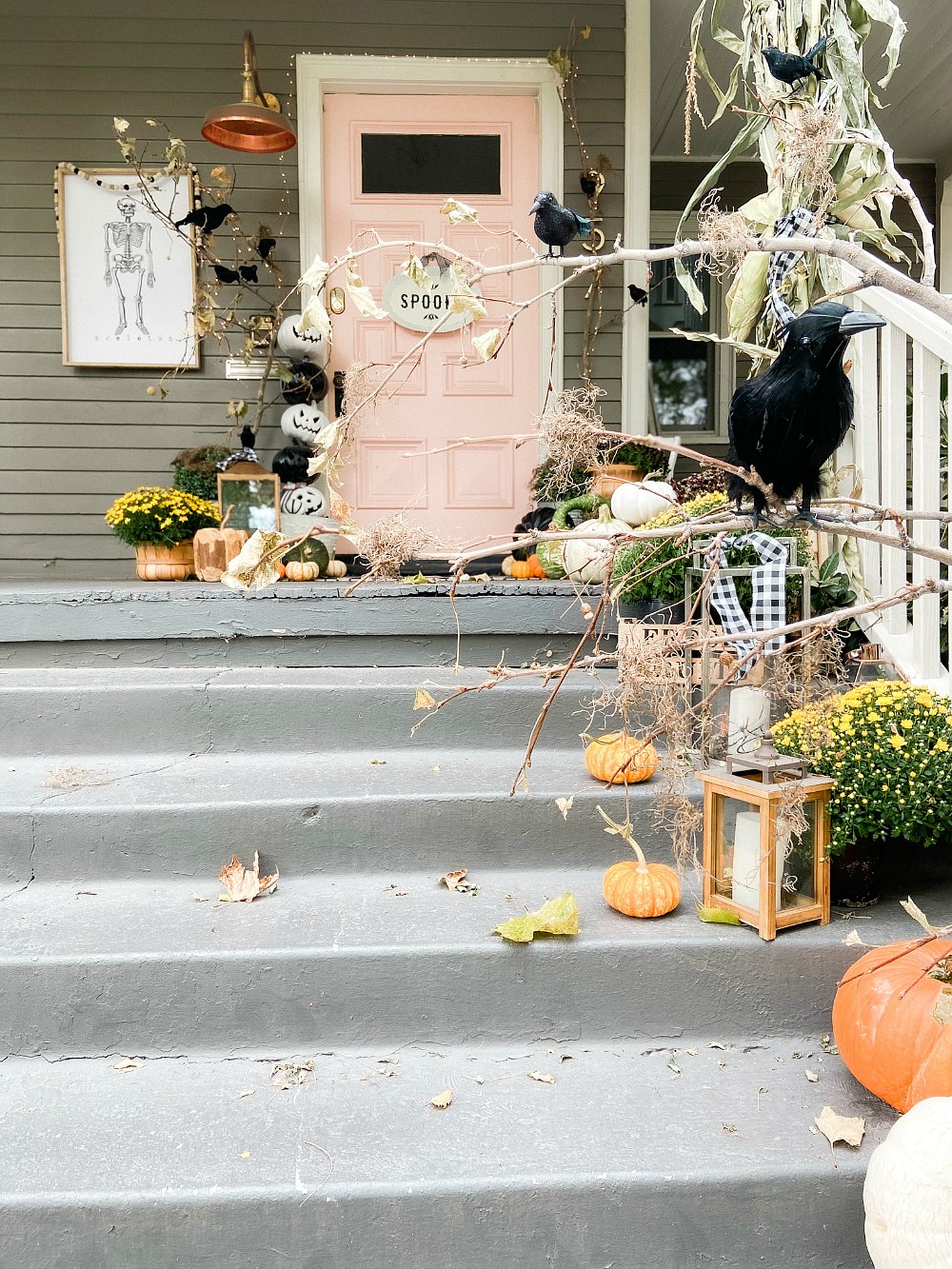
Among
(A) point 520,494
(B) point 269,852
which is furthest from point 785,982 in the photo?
(A) point 520,494

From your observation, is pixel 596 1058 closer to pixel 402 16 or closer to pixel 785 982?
pixel 785 982

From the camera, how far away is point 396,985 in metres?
1.86

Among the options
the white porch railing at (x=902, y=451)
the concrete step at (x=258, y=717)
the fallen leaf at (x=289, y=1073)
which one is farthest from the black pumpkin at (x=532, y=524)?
the fallen leaf at (x=289, y=1073)

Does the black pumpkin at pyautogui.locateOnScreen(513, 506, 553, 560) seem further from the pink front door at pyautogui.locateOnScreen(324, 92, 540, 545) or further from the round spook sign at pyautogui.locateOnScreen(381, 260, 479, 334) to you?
the round spook sign at pyautogui.locateOnScreen(381, 260, 479, 334)

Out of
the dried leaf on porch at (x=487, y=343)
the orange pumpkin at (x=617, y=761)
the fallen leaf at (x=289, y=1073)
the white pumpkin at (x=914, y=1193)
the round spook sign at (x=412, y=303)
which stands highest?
the round spook sign at (x=412, y=303)

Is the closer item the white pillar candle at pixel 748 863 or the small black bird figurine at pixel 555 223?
the small black bird figurine at pixel 555 223

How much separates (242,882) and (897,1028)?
55.1 inches

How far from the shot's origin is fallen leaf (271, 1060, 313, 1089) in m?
1.72

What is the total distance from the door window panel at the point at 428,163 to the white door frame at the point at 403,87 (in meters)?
0.20

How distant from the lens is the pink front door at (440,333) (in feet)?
14.1

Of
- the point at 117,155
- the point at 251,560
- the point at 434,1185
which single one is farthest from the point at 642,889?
the point at 117,155

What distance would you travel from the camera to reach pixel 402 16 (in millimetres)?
4191

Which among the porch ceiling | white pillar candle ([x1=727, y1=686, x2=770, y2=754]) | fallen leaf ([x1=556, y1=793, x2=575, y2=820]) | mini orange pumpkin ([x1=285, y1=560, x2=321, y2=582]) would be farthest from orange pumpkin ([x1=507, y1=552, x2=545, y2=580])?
the porch ceiling

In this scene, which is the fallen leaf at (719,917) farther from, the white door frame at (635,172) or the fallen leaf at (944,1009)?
the white door frame at (635,172)
